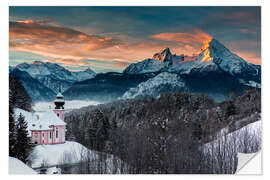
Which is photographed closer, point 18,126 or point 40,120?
point 18,126

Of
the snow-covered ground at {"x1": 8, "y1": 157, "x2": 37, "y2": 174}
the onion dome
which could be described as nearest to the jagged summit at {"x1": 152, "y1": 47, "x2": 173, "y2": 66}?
the onion dome

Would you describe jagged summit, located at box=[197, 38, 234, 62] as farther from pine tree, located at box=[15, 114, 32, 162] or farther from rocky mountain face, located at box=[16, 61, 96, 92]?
pine tree, located at box=[15, 114, 32, 162]

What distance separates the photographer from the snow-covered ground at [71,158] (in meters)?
5.76


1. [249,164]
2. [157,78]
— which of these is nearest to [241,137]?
[249,164]

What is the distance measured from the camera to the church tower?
646 centimetres

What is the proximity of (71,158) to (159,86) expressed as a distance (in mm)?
2285

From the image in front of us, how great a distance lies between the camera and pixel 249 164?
5688 mm

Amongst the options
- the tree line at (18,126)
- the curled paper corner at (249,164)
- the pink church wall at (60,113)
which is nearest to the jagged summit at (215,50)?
the curled paper corner at (249,164)

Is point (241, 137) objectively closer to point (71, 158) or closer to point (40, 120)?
point (71, 158)

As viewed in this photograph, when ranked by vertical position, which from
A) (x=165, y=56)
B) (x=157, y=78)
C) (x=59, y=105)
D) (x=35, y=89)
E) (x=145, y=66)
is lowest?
(x=59, y=105)

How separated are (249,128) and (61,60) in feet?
12.6
